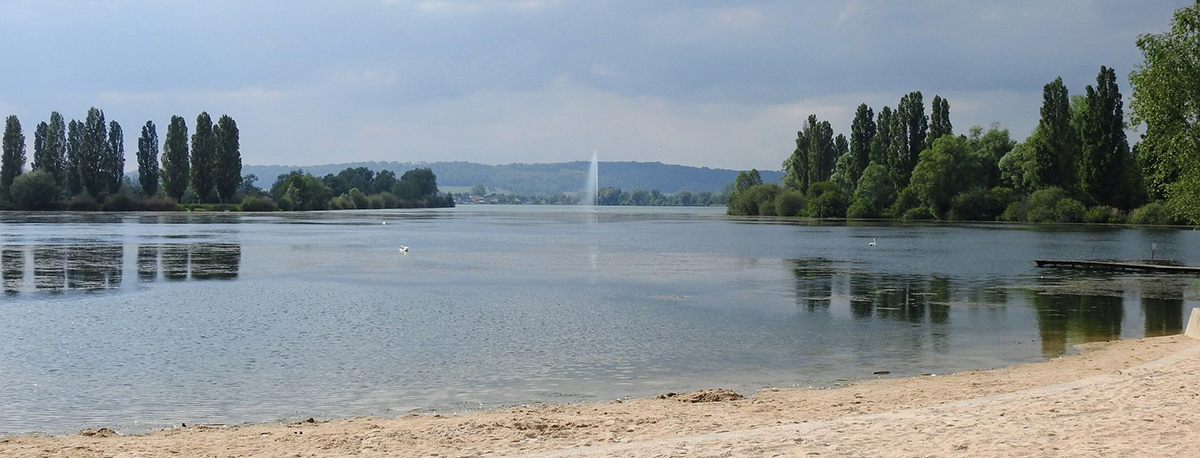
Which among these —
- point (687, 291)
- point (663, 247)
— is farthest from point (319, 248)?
point (687, 291)

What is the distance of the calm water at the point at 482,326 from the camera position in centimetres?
1327

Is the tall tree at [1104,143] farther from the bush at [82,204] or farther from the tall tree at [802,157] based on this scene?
the bush at [82,204]

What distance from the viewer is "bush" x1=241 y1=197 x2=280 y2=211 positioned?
445ft

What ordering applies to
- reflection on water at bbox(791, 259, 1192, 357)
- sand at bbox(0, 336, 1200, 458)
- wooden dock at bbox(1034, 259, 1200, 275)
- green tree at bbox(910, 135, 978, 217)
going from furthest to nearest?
green tree at bbox(910, 135, 978, 217)
wooden dock at bbox(1034, 259, 1200, 275)
reflection on water at bbox(791, 259, 1192, 357)
sand at bbox(0, 336, 1200, 458)

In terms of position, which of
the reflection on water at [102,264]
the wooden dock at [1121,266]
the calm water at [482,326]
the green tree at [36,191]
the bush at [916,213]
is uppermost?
the green tree at [36,191]

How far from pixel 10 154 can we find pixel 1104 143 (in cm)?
11587

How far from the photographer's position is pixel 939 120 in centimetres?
10344

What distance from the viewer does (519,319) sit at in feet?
70.2

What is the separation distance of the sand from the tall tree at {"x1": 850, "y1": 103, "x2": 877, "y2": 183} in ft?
333

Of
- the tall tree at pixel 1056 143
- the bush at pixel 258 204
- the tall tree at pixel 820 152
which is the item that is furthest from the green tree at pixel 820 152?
the bush at pixel 258 204

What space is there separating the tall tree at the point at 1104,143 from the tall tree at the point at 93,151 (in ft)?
334

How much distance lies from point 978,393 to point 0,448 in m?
10.5

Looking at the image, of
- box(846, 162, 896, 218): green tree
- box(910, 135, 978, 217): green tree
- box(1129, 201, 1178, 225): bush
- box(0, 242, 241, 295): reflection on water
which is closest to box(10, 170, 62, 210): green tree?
box(0, 242, 241, 295): reflection on water

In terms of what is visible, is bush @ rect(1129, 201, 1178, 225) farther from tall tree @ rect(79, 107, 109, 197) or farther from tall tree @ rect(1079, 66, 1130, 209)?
tall tree @ rect(79, 107, 109, 197)
